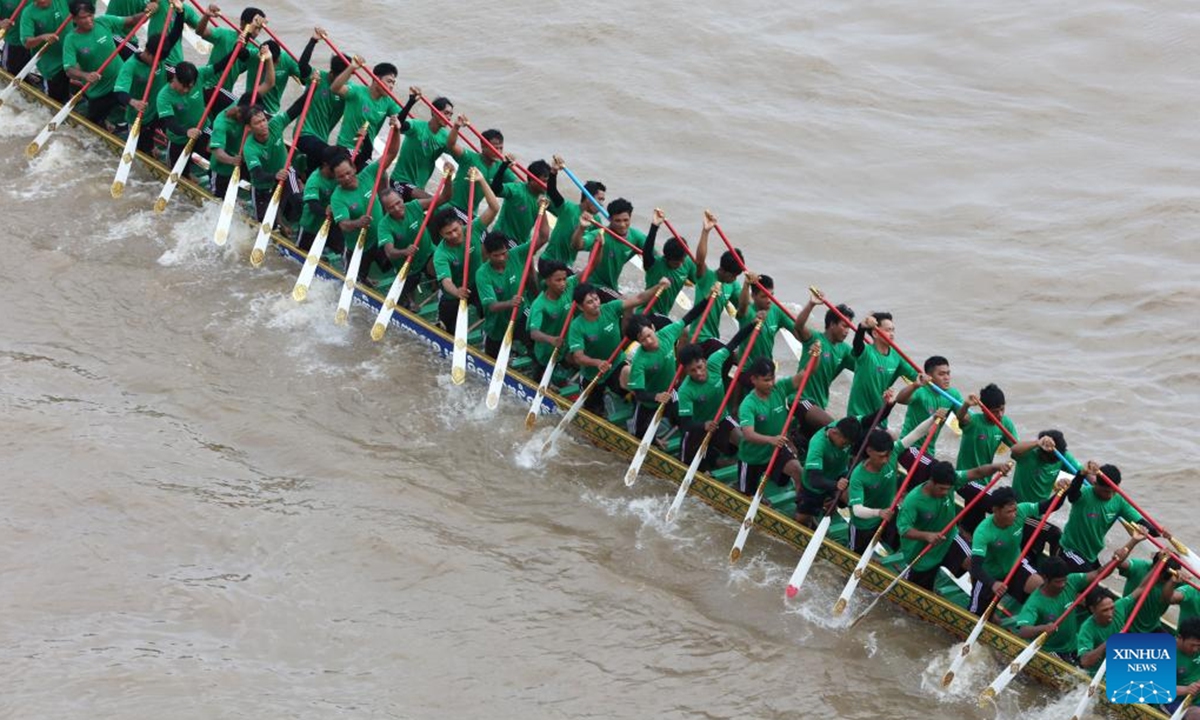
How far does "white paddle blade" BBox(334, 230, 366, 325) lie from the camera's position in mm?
12258

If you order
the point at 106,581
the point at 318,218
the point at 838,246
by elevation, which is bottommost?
the point at 106,581

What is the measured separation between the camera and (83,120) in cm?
1448

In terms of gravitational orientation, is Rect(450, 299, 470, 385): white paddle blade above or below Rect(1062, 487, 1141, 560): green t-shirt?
below

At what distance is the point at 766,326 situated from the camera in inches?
449

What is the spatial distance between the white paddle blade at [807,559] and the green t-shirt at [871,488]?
22 cm

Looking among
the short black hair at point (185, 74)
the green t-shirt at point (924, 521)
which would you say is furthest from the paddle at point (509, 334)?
the short black hair at point (185, 74)

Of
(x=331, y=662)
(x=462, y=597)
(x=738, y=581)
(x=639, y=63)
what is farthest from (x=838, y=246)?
(x=331, y=662)

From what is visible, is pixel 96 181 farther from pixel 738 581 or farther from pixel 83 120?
pixel 738 581

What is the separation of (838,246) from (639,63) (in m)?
4.34

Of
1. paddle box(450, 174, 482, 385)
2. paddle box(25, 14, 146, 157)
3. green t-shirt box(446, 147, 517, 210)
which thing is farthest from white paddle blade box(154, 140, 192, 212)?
paddle box(450, 174, 482, 385)

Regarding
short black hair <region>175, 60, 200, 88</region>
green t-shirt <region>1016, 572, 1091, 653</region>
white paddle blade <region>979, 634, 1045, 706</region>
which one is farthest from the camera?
short black hair <region>175, 60, 200, 88</region>

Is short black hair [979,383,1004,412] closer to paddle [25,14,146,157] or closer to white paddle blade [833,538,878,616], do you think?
white paddle blade [833,538,878,616]

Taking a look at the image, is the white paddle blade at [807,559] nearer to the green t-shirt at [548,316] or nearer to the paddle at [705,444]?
the paddle at [705,444]

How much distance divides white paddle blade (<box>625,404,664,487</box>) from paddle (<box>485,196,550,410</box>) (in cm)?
114
